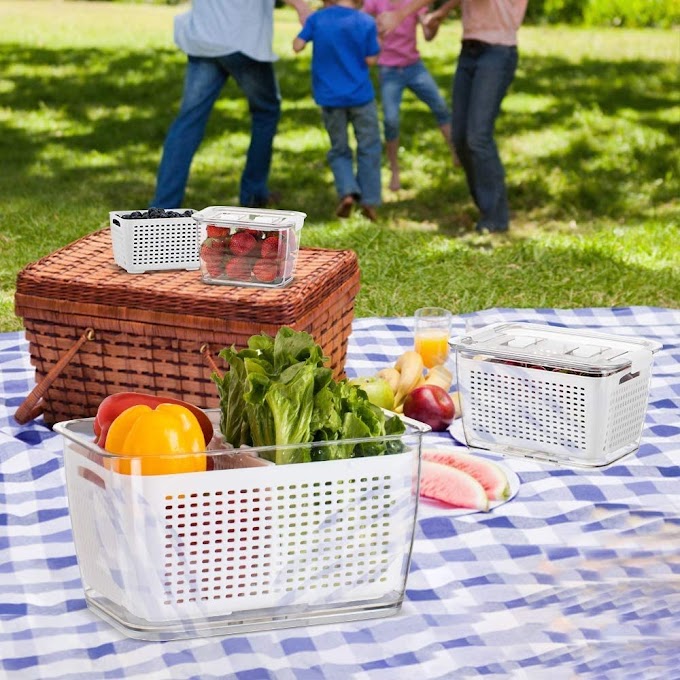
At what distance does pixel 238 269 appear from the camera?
3.29 m

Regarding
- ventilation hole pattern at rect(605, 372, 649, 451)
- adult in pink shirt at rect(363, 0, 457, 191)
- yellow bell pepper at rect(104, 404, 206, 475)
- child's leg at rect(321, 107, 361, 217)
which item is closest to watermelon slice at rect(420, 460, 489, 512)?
ventilation hole pattern at rect(605, 372, 649, 451)

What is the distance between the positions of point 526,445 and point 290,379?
1.00 metres

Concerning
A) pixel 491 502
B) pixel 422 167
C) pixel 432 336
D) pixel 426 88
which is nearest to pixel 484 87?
pixel 426 88

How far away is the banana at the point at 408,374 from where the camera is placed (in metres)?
3.47

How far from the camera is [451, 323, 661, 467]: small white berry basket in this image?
289 centimetres

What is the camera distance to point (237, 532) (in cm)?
218

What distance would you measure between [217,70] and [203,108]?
206 mm

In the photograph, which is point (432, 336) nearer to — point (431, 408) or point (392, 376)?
point (392, 376)

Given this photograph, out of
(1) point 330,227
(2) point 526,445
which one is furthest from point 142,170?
(2) point 526,445

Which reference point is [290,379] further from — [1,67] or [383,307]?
[1,67]

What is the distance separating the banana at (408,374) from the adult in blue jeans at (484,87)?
281 cm

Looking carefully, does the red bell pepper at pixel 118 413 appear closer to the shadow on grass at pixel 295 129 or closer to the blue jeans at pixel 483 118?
the blue jeans at pixel 483 118

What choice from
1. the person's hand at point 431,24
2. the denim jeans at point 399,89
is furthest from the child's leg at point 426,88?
the person's hand at point 431,24

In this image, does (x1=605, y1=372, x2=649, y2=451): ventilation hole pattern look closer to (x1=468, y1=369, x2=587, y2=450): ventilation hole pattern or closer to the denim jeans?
(x1=468, y1=369, x2=587, y2=450): ventilation hole pattern
